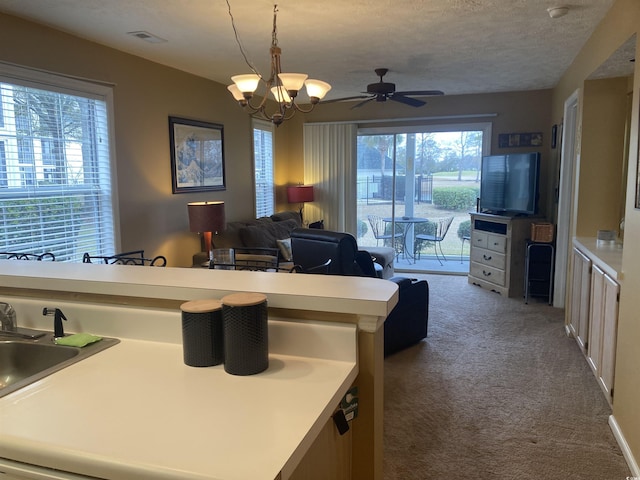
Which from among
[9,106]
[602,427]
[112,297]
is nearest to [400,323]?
[602,427]

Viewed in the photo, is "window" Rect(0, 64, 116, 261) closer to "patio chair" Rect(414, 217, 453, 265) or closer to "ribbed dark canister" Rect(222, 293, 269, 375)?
"ribbed dark canister" Rect(222, 293, 269, 375)

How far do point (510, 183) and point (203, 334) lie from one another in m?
5.39

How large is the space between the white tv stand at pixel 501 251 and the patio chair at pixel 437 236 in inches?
30.3

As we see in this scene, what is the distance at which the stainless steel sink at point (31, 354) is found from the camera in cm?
150

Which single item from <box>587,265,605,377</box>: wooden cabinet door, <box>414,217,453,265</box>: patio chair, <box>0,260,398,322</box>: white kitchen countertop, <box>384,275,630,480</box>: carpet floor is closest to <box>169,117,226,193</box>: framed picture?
<box>384,275,630,480</box>: carpet floor

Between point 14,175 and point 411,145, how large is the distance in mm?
5207

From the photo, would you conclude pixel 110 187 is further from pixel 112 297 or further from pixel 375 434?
pixel 375 434

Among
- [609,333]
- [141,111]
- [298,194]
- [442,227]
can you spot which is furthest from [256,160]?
[609,333]

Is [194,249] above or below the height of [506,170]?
below

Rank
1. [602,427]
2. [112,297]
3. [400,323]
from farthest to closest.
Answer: [400,323]
[602,427]
[112,297]

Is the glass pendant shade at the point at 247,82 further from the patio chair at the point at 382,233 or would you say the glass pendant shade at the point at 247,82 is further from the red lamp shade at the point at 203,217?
the patio chair at the point at 382,233

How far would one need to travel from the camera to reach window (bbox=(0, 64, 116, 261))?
3.14 meters

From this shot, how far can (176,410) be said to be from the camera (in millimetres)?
1092

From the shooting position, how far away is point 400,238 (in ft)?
23.8
